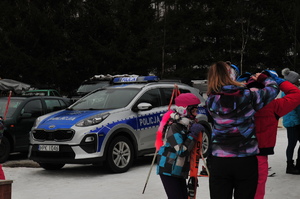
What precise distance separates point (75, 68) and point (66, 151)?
100 feet

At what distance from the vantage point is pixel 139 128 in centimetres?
995

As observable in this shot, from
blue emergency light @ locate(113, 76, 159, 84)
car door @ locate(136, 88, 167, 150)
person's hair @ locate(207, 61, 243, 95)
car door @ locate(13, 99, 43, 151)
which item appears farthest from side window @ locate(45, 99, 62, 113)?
person's hair @ locate(207, 61, 243, 95)

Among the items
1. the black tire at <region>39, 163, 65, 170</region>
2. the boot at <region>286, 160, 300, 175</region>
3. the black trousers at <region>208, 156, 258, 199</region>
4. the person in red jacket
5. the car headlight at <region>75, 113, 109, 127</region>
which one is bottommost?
the black tire at <region>39, 163, 65, 170</region>

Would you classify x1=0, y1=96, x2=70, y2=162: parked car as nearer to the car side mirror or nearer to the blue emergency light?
the car side mirror

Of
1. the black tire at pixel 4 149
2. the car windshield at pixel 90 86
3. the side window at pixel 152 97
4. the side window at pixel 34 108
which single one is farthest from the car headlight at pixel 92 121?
the car windshield at pixel 90 86

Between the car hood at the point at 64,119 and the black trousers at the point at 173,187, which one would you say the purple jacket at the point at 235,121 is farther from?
the car hood at the point at 64,119

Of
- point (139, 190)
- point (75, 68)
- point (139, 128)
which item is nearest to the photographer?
point (139, 190)

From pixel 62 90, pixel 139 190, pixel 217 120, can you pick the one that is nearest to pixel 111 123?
pixel 139 190

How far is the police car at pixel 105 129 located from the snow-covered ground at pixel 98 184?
318 mm

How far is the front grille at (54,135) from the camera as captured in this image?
919cm

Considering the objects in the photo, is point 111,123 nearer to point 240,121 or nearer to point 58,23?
point 240,121

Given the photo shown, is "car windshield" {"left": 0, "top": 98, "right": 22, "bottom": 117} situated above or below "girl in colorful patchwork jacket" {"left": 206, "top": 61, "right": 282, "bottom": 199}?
below

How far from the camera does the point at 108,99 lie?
34.0ft

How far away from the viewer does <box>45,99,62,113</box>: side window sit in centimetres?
1334
